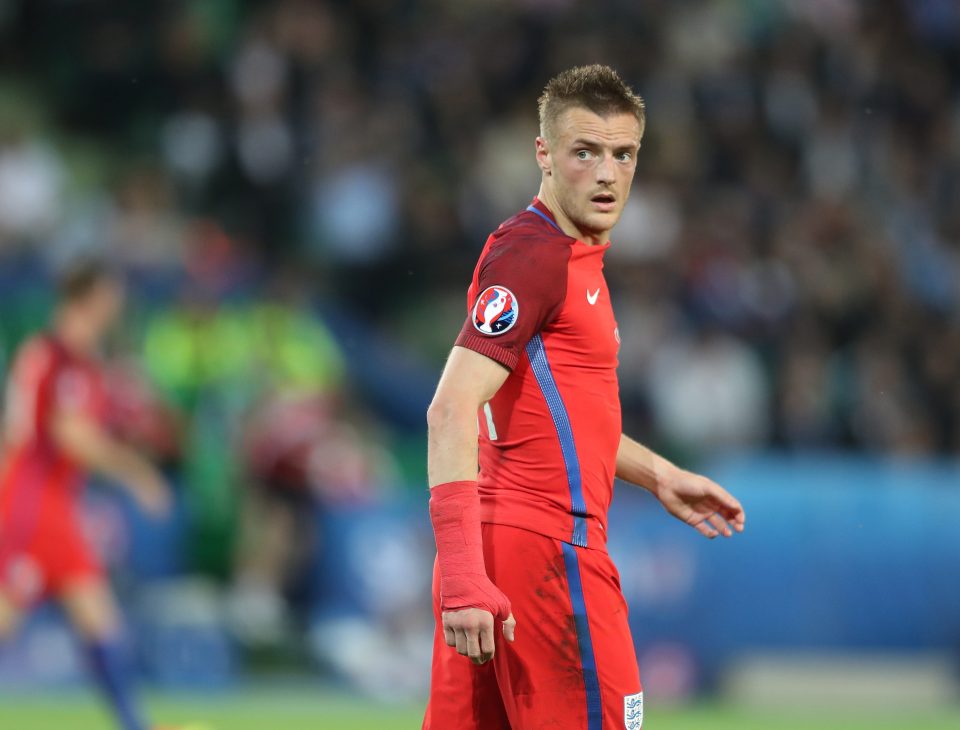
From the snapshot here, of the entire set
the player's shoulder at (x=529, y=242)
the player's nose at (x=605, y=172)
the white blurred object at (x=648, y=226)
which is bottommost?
the player's shoulder at (x=529, y=242)

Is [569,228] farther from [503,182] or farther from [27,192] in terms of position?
[27,192]

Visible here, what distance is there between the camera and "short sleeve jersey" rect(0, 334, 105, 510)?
8.20 metres

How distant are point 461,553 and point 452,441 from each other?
0.28 metres

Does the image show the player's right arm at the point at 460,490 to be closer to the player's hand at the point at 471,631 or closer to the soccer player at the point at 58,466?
the player's hand at the point at 471,631

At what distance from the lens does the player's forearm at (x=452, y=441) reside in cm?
377

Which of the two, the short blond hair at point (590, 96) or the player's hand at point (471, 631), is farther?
the short blond hair at point (590, 96)

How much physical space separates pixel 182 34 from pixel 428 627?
635cm

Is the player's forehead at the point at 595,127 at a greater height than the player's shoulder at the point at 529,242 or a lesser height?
greater

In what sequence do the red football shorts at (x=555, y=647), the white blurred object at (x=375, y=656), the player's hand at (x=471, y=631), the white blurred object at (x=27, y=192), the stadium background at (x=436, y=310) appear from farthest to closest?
the white blurred object at (x=27, y=192)
the white blurred object at (x=375, y=656)
the stadium background at (x=436, y=310)
the red football shorts at (x=555, y=647)
the player's hand at (x=471, y=631)

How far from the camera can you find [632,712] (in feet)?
12.9

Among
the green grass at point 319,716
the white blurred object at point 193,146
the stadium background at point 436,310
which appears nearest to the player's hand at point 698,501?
the green grass at point 319,716

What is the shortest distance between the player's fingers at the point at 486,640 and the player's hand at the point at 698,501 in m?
1.14

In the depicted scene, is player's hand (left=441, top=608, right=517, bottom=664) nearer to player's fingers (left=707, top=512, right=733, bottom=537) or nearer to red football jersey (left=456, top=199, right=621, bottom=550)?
red football jersey (left=456, top=199, right=621, bottom=550)

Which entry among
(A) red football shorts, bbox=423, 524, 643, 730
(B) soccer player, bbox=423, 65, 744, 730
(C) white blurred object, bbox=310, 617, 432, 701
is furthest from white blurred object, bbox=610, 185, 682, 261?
(A) red football shorts, bbox=423, 524, 643, 730
